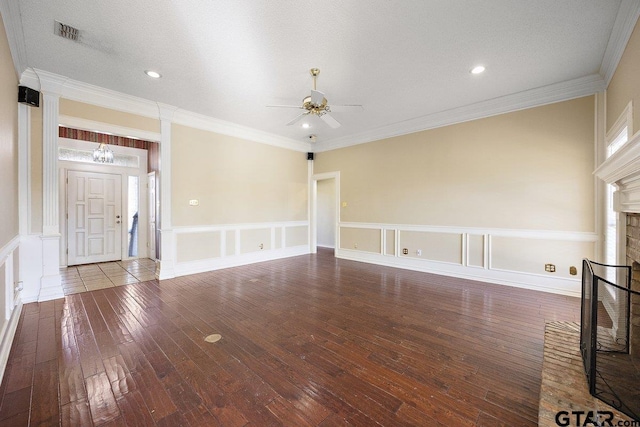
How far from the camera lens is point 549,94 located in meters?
3.65

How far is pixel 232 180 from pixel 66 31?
3141 millimetres

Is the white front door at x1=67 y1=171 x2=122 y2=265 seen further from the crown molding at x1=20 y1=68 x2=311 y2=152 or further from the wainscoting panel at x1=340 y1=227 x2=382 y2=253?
the wainscoting panel at x1=340 y1=227 x2=382 y2=253

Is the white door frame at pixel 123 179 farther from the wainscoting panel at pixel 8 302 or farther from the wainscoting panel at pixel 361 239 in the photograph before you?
the wainscoting panel at pixel 361 239

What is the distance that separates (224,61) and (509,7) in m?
2.89

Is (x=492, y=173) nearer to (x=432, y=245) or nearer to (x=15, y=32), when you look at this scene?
(x=432, y=245)

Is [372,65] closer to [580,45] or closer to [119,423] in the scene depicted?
[580,45]

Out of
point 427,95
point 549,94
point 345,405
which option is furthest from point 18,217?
point 549,94

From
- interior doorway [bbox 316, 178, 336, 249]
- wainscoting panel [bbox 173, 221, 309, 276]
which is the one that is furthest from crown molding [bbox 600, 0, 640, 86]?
interior doorway [bbox 316, 178, 336, 249]

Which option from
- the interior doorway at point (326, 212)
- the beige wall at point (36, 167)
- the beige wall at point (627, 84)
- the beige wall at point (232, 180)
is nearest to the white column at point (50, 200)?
the beige wall at point (36, 167)

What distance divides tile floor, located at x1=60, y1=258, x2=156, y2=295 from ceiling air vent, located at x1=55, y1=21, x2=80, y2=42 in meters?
3.31

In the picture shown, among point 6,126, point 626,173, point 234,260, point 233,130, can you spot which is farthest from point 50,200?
point 626,173

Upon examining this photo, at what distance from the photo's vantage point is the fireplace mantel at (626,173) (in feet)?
5.40

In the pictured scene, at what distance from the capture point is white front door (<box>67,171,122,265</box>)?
5375 mm

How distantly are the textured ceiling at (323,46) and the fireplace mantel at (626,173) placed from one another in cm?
140
